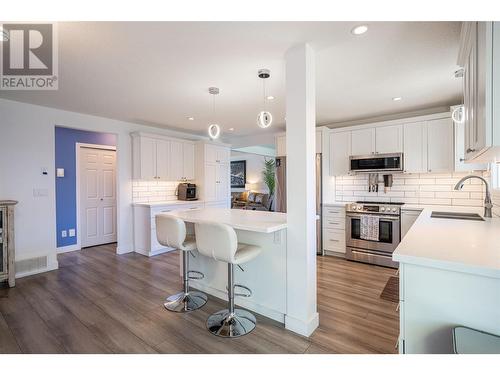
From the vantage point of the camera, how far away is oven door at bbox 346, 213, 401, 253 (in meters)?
3.73

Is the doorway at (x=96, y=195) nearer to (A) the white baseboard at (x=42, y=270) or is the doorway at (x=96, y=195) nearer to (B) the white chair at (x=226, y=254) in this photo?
(A) the white baseboard at (x=42, y=270)

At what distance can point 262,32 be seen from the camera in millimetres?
1938

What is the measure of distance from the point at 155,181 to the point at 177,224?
125 inches

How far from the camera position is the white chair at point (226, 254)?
203 cm

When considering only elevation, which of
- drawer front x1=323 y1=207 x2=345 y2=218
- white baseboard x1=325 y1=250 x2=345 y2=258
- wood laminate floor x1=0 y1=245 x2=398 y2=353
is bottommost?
wood laminate floor x1=0 y1=245 x2=398 y2=353

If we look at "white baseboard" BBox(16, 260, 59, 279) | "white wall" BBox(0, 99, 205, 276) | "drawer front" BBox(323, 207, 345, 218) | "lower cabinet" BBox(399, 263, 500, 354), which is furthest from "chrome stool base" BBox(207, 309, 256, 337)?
"white wall" BBox(0, 99, 205, 276)

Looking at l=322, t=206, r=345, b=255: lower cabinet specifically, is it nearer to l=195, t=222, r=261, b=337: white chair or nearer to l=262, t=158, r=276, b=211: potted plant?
l=195, t=222, r=261, b=337: white chair

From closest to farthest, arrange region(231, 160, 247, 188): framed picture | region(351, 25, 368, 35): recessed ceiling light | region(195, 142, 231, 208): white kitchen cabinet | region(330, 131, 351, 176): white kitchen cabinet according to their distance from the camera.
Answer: region(351, 25, 368, 35): recessed ceiling light
region(330, 131, 351, 176): white kitchen cabinet
region(195, 142, 231, 208): white kitchen cabinet
region(231, 160, 247, 188): framed picture

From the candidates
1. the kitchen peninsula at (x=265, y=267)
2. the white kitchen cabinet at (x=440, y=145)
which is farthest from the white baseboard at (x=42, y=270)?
the white kitchen cabinet at (x=440, y=145)

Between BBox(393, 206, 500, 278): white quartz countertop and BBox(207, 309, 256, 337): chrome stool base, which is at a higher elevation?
BBox(393, 206, 500, 278): white quartz countertop

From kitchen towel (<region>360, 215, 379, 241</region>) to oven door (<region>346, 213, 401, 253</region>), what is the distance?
0.16 feet

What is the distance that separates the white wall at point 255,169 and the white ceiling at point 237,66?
559 centimetres
